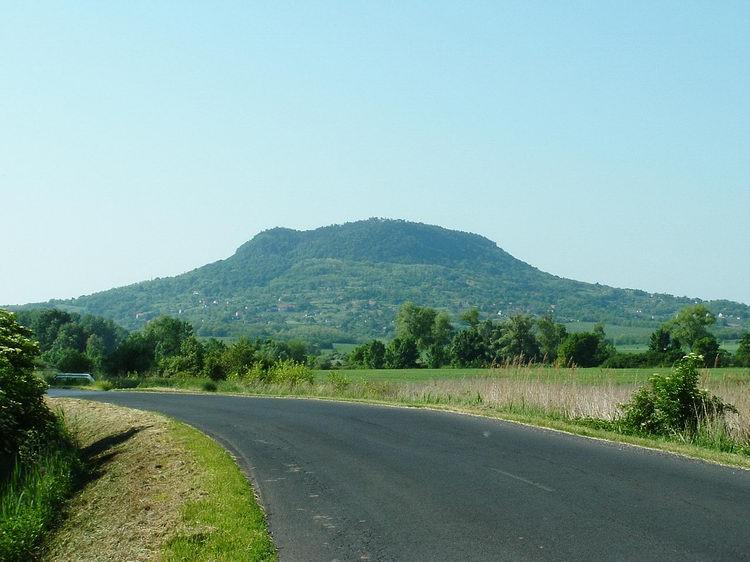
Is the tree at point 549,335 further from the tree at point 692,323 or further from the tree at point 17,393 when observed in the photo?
the tree at point 17,393

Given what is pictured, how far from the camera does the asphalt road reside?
27.3ft

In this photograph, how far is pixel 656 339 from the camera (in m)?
103

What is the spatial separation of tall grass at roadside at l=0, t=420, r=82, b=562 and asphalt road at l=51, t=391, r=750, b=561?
10.9ft

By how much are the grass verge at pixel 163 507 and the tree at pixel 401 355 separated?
98.8 meters

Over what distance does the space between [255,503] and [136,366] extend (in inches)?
2003

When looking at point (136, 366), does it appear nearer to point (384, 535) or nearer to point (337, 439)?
point (337, 439)

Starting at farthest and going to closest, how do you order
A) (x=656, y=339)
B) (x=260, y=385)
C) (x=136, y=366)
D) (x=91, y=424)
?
(x=656, y=339) → (x=136, y=366) → (x=260, y=385) → (x=91, y=424)

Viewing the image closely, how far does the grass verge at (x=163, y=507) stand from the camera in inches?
359

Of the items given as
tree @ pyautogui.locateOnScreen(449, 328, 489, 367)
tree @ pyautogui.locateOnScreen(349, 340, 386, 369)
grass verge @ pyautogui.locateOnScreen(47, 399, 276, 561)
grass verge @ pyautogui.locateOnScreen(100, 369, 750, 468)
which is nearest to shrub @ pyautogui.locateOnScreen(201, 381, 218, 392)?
grass verge @ pyautogui.locateOnScreen(100, 369, 750, 468)

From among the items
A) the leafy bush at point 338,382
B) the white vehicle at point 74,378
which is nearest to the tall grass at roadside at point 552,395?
the leafy bush at point 338,382

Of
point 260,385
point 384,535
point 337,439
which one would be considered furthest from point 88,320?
point 384,535

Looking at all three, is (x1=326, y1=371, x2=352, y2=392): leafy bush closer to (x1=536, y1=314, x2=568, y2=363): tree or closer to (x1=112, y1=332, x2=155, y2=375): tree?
(x1=112, y1=332, x2=155, y2=375): tree

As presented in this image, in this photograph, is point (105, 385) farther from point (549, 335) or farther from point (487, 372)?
point (549, 335)

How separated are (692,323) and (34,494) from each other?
383 feet
